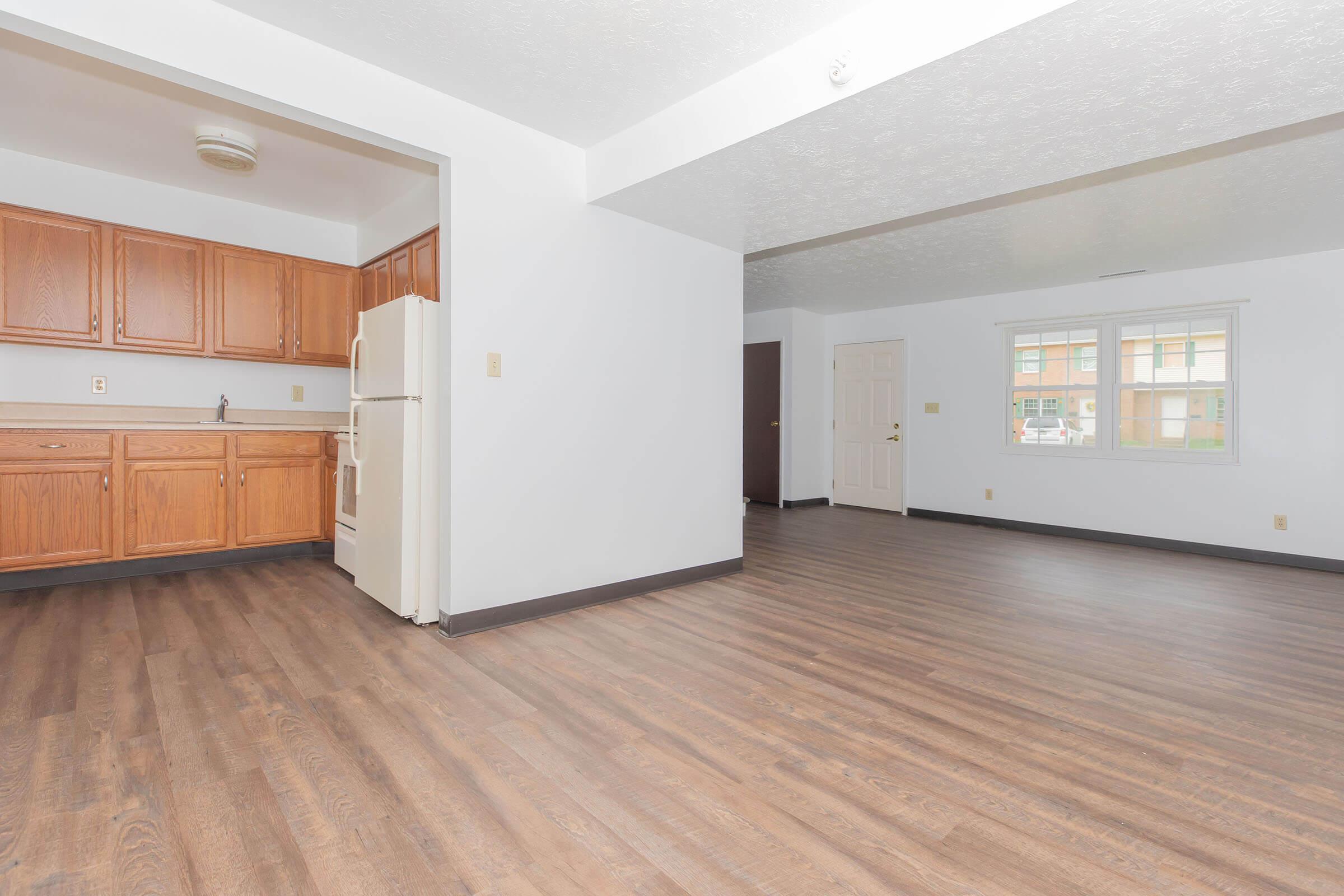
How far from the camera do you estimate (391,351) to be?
127 inches

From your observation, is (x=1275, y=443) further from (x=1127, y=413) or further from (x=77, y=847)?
(x=77, y=847)

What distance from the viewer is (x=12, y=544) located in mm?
3564

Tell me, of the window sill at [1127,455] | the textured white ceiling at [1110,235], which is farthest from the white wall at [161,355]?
the window sill at [1127,455]

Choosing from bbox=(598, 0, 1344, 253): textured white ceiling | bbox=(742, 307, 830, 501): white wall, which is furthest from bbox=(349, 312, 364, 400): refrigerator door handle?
bbox=(742, 307, 830, 501): white wall

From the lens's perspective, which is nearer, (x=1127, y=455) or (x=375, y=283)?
(x=375, y=283)

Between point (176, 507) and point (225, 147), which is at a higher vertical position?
point (225, 147)

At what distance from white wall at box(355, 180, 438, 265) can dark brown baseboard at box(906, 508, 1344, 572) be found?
5.80 metres

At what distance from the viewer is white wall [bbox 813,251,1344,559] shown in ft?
15.7

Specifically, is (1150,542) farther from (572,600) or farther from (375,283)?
(375,283)

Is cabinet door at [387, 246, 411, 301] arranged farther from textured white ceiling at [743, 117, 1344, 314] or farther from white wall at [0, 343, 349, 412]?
textured white ceiling at [743, 117, 1344, 314]

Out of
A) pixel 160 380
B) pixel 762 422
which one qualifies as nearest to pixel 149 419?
pixel 160 380

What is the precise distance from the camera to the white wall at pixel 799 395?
7.57m

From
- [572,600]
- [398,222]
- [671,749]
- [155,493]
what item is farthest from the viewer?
[398,222]

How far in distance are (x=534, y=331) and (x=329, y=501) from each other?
7.87 ft
